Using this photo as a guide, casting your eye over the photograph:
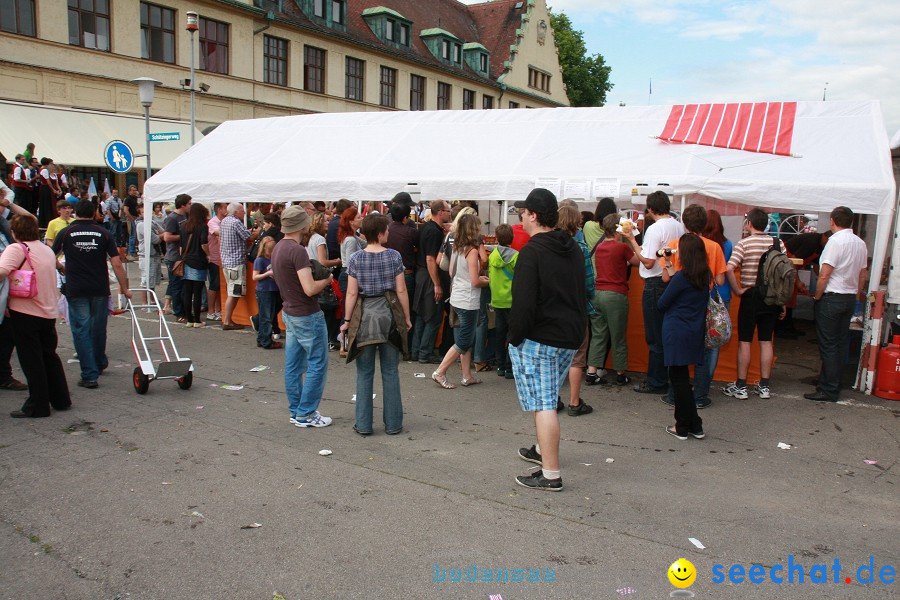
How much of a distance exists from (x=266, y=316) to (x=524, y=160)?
13.6 ft

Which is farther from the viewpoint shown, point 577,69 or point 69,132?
point 577,69

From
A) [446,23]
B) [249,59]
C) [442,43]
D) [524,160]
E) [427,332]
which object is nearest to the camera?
[427,332]

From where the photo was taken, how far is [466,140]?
423 inches

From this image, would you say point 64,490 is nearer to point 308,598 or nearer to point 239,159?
point 308,598

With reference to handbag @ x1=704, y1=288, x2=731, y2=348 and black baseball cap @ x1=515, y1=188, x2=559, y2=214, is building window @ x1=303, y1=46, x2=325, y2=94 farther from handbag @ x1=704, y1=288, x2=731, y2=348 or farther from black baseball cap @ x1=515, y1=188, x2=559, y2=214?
black baseball cap @ x1=515, y1=188, x2=559, y2=214

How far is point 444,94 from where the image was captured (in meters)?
41.3

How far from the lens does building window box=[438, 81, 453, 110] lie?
40.9 metres

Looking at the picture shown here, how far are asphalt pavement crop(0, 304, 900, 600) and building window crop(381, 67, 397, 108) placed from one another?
3214cm

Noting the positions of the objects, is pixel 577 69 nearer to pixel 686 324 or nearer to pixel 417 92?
pixel 417 92

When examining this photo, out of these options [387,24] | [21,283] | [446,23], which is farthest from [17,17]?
[446,23]

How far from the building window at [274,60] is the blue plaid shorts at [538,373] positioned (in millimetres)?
28849

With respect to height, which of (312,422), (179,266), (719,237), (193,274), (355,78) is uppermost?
(355,78)

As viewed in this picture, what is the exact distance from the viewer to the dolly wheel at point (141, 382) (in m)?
6.83

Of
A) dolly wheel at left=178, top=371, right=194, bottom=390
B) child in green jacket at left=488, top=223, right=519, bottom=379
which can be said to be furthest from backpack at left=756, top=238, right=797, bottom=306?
dolly wheel at left=178, top=371, right=194, bottom=390
